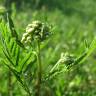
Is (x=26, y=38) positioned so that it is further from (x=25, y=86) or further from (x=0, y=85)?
(x=0, y=85)

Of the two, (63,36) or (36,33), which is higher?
(36,33)

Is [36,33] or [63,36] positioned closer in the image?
[36,33]

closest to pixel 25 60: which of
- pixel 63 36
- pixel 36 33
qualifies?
pixel 36 33

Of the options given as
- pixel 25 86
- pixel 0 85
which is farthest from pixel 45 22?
pixel 0 85

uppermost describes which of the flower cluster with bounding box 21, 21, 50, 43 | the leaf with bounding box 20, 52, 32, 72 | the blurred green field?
the flower cluster with bounding box 21, 21, 50, 43

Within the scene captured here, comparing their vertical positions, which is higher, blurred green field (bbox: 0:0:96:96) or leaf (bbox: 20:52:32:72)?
leaf (bbox: 20:52:32:72)

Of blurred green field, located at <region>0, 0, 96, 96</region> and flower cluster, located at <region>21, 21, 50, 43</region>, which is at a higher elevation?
flower cluster, located at <region>21, 21, 50, 43</region>

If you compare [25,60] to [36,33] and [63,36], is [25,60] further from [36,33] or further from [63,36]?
[63,36]

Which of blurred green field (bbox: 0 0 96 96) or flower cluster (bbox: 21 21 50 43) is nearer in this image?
flower cluster (bbox: 21 21 50 43)
